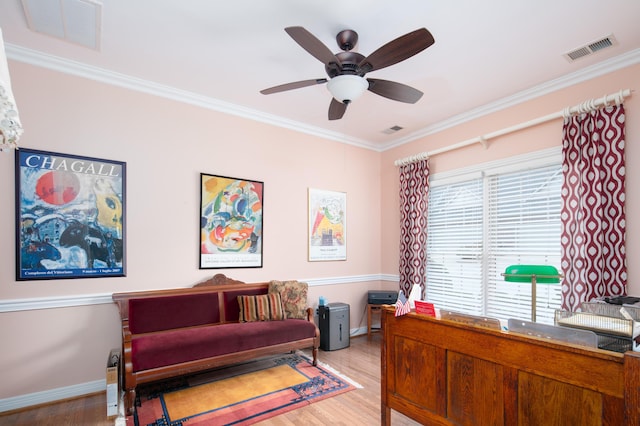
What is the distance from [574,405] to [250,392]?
8.37 feet

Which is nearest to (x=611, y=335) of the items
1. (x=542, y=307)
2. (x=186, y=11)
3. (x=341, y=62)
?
(x=542, y=307)

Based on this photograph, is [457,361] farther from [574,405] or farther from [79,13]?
[79,13]

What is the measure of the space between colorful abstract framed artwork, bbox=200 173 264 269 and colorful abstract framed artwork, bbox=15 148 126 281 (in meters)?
0.82

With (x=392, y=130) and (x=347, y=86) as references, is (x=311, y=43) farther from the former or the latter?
(x=392, y=130)

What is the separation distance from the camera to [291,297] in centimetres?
404

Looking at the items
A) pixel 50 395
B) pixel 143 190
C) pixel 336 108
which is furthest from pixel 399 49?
pixel 50 395

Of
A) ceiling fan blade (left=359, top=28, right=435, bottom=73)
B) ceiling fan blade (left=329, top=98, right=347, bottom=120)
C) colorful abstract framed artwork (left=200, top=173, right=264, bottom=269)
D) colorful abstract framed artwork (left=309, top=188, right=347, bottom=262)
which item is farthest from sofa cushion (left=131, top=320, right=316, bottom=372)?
ceiling fan blade (left=359, top=28, right=435, bottom=73)

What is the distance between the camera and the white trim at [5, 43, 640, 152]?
296 cm

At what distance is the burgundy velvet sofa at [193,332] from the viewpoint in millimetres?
2873

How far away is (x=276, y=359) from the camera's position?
4027 mm

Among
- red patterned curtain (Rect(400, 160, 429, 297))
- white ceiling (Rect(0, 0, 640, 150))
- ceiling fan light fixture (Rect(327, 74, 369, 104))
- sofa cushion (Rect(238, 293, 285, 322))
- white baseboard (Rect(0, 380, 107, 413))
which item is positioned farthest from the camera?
red patterned curtain (Rect(400, 160, 429, 297))

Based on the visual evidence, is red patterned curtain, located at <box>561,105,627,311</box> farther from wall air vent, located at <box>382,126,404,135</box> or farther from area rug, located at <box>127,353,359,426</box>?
area rug, located at <box>127,353,359,426</box>

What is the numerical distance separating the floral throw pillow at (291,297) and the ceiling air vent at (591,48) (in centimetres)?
353

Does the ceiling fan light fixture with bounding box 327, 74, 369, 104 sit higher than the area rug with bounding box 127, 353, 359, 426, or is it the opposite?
the ceiling fan light fixture with bounding box 327, 74, 369, 104
